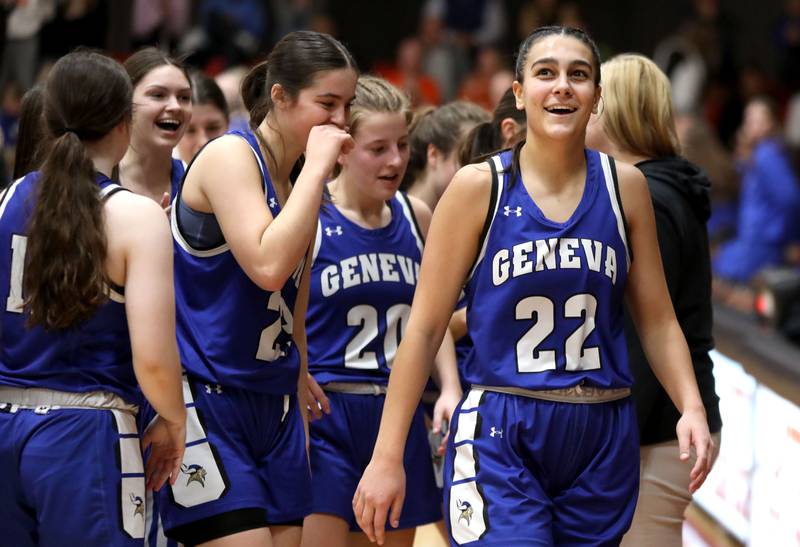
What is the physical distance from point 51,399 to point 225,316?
21.5 inches

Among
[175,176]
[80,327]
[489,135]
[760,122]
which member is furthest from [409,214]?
[760,122]

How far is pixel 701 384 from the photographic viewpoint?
3895 mm

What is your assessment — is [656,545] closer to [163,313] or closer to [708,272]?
[708,272]

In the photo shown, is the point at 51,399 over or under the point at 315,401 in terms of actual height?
over

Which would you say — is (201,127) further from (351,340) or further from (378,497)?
(378,497)

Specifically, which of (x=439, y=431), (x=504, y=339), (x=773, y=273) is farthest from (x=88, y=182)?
(x=773, y=273)

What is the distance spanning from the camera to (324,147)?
333cm

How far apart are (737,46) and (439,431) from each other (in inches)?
480

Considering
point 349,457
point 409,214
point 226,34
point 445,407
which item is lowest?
point 349,457

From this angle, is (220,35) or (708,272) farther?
(220,35)

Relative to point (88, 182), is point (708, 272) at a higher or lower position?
lower

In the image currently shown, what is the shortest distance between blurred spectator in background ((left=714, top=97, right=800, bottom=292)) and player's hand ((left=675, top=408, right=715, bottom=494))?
7542mm

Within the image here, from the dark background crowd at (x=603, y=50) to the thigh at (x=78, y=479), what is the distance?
137 inches

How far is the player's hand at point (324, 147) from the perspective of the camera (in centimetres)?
329
